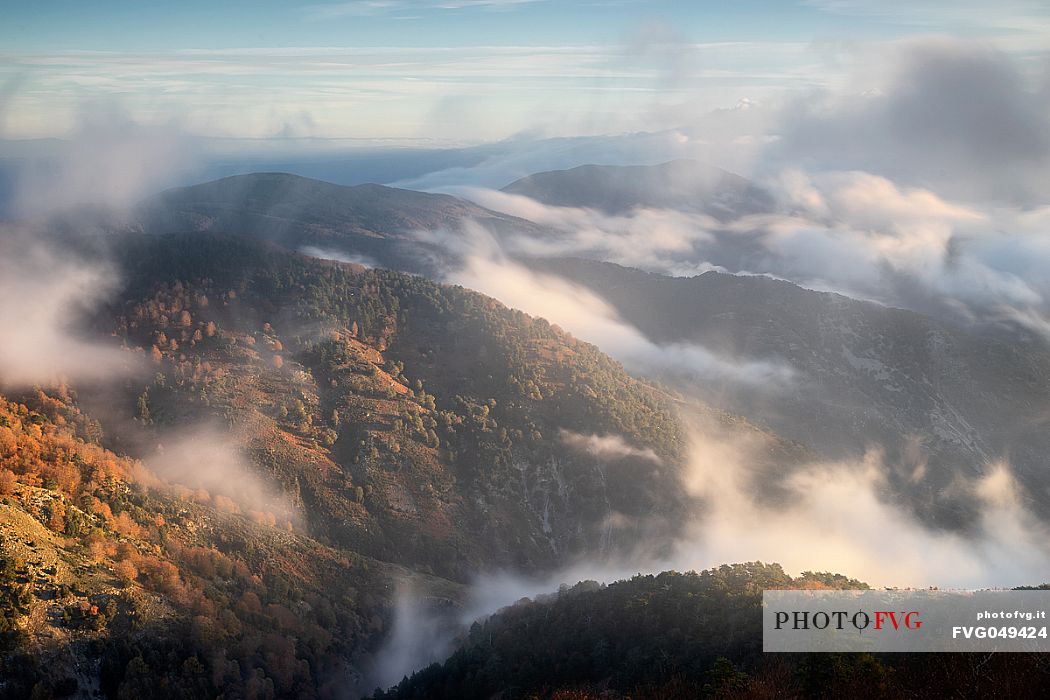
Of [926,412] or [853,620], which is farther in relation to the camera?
[926,412]

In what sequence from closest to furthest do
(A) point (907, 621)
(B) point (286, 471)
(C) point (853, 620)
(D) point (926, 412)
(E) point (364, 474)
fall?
1. (A) point (907, 621)
2. (C) point (853, 620)
3. (B) point (286, 471)
4. (E) point (364, 474)
5. (D) point (926, 412)

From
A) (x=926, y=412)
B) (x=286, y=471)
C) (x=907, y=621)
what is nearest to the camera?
(x=907, y=621)

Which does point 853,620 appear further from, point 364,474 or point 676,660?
point 364,474

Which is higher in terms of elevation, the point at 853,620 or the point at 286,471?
the point at 286,471

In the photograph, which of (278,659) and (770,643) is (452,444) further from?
(770,643)

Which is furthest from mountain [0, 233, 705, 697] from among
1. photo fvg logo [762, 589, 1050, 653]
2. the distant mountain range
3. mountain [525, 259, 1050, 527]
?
mountain [525, 259, 1050, 527]

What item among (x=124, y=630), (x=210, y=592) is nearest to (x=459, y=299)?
(x=210, y=592)

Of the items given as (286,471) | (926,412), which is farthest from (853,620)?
(926,412)

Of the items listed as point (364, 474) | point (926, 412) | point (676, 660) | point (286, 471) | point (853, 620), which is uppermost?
point (926, 412)
